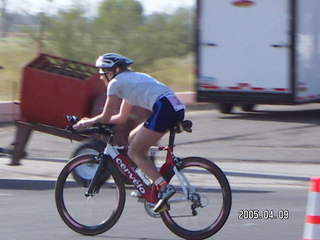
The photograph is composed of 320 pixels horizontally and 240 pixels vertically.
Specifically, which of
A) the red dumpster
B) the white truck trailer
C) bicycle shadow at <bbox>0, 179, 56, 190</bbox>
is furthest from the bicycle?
the white truck trailer

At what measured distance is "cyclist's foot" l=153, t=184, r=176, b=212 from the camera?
747cm

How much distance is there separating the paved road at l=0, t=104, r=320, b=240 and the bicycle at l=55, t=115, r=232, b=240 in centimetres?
23

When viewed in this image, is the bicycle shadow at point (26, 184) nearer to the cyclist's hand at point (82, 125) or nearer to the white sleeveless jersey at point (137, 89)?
the cyclist's hand at point (82, 125)

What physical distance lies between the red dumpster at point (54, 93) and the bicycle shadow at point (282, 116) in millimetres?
7549

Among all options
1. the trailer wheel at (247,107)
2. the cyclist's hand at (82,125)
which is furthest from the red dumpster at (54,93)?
the trailer wheel at (247,107)

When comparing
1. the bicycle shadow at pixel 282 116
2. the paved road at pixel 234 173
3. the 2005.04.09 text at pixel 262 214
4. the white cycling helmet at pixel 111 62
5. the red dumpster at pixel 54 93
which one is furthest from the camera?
the bicycle shadow at pixel 282 116

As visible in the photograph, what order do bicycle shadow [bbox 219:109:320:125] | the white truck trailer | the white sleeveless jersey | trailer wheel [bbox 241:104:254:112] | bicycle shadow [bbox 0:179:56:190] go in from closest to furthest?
the white sleeveless jersey → bicycle shadow [bbox 0:179:56:190] → the white truck trailer → bicycle shadow [bbox 219:109:320:125] → trailer wheel [bbox 241:104:254:112]

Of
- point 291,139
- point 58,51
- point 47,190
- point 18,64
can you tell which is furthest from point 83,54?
point 47,190

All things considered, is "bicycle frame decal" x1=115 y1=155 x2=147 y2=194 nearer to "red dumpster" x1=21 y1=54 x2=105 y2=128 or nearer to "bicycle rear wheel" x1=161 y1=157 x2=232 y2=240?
"bicycle rear wheel" x1=161 y1=157 x2=232 y2=240

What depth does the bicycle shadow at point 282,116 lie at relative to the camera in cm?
1823

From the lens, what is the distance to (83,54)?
23531 mm

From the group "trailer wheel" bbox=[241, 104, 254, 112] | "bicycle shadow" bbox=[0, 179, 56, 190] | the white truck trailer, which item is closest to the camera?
"bicycle shadow" bbox=[0, 179, 56, 190]

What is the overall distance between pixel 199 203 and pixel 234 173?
4.36 m

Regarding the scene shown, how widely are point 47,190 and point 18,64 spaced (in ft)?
53.4
